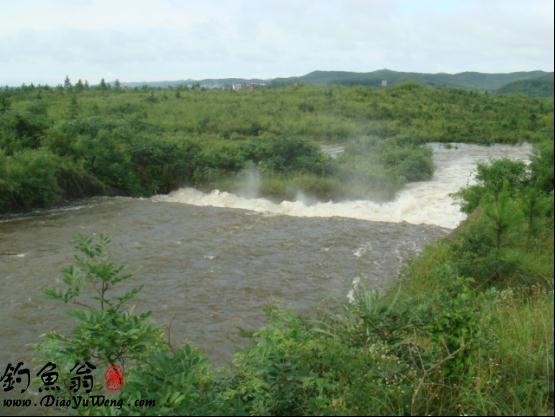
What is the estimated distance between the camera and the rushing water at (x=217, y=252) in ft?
27.8

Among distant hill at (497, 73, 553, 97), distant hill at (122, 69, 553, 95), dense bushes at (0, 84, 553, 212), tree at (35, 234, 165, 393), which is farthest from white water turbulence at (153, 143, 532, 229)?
tree at (35, 234, 165, 393)

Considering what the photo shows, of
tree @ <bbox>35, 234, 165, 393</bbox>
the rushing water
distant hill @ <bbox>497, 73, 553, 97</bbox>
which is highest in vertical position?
distant hill @ <bbox>497, 73, 553, 97</bbox>

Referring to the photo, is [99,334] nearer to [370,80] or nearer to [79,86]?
[79,86]

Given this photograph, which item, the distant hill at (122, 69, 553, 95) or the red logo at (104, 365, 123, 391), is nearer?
the red logo at (104, 365, 123, 391)

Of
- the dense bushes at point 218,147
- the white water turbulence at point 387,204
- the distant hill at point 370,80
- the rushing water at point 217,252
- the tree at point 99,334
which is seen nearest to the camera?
the tree at point 99,334

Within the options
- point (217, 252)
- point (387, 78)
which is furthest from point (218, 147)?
point (387, 78)

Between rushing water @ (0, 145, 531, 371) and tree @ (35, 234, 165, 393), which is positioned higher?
tree @ (35, 234, 165, 393)

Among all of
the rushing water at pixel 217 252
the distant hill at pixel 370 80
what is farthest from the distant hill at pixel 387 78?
the rushing water at pixel 217 252

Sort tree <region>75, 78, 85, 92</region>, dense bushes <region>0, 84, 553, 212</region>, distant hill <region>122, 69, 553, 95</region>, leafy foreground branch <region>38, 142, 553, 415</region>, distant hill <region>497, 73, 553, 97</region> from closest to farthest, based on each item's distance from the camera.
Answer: distant hill <region>497, 73, 553, 97</region>
leafy foreground branch <region>38, 142, 553, 415</region>
dense bushes <region>0, 84, 553, 212</region>
distant hill <region>122, 69, 553, 95</region>
tree <region>75, 78, 85, 92</region>

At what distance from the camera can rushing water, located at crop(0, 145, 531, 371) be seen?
848 centimetres

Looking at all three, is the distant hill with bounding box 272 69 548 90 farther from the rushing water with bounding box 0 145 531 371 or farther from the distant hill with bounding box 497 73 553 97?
the distant hill with bounding box 497 73 553 97

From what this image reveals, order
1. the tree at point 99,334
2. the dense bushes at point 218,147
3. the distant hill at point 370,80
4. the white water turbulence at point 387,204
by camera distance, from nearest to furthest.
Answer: the tree at point 99,334
the white water turbulence at point 387,204
the dense bushes at point 218,147
the distant hill at point 370,80

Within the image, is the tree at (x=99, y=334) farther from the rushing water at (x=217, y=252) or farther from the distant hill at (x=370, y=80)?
the distant hill at (x=370, y=80)

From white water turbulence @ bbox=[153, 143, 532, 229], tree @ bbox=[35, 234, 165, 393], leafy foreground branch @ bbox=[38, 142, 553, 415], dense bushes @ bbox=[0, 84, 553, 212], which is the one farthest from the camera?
dense bushes @ bbox=[0, 84, 553, 212]
